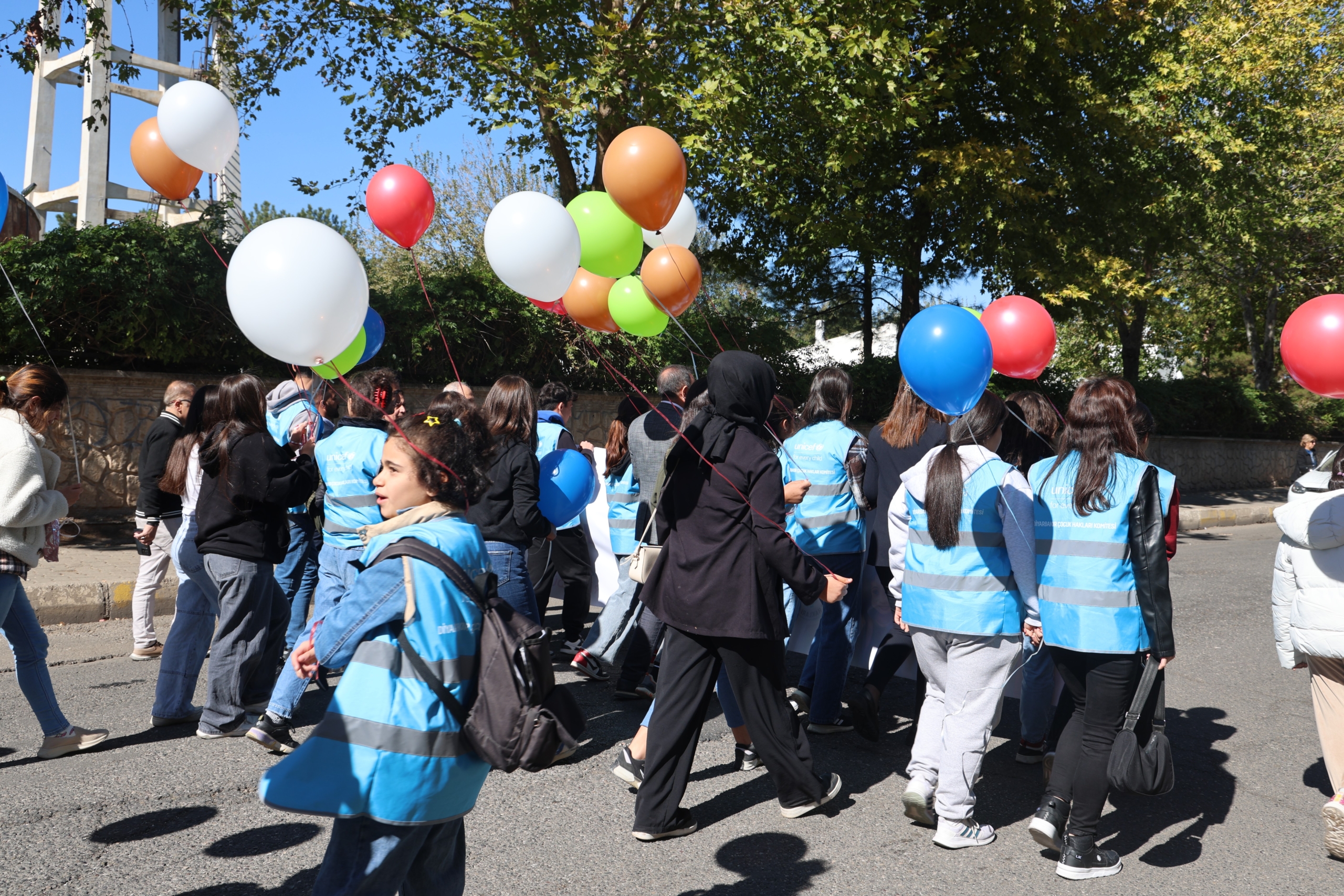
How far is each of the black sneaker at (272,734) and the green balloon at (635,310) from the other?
2.81 m

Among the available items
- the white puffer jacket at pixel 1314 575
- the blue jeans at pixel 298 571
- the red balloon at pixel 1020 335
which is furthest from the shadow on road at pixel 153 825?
the white puffer jacket at pixel 1314 575

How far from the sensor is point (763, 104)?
37.8 ft

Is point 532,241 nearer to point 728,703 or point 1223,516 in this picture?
point 728,703

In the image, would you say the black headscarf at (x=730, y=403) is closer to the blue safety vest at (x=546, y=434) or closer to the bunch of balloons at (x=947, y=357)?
the bunch of balloons at (x=947, y=357)

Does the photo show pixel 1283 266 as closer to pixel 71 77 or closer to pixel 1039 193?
pixel 1039 193

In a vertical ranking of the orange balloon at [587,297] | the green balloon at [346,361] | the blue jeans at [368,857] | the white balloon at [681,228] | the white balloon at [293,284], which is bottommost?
the blue jeans at [368,857]

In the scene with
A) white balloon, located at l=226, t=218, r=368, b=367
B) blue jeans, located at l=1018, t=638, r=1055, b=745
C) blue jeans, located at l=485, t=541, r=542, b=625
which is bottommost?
blue jeans, located at l=1018, t=638, r=1055, b=745

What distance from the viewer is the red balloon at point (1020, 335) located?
4.80 meters

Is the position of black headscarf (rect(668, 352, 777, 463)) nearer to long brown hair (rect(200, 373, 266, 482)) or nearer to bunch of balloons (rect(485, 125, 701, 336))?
bunch of balloons (rect(485, 125, 701, 336))

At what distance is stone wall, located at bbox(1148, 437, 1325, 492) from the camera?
64.9 feet

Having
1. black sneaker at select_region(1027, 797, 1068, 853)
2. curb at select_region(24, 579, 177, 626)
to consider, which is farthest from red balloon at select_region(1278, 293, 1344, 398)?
curb at select_region(24, 579, 177, 626)

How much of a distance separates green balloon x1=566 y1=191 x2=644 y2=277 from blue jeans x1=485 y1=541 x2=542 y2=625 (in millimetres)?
1533

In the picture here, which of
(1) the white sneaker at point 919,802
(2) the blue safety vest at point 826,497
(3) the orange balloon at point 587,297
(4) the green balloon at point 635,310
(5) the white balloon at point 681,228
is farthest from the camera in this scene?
(3) the orange balloon at point 587,297

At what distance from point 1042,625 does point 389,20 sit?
1035cm
